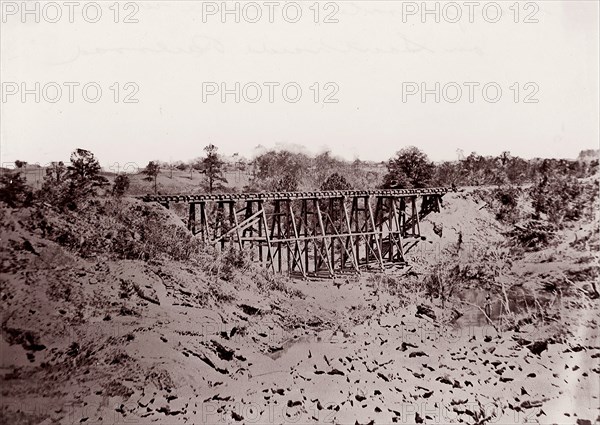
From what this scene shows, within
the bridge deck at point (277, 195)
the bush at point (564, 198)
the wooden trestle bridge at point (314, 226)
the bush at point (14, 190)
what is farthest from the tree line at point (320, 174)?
the wooden trestle bridge at point (314, 226)

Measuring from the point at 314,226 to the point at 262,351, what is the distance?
26.7 feet

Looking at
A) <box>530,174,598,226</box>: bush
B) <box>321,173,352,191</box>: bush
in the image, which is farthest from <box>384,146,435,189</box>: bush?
<box>530,174,598,226</box>: bush

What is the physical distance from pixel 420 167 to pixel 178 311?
576 inches

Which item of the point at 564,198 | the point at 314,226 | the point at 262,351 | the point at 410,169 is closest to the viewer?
the point at 262,351

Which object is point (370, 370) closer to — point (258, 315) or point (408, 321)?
point (408, 321)

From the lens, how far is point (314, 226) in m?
15.4

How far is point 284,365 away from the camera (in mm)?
7117

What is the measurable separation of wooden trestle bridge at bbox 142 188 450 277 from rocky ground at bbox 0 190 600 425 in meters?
4.03

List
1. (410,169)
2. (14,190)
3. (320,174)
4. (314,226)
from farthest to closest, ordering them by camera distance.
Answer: (320,174) → (410,169) → (314,226) → (14,190)

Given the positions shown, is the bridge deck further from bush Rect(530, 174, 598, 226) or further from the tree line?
bush Rect(530, 174, 598, 226)

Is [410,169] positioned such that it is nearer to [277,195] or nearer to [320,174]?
[277,195]

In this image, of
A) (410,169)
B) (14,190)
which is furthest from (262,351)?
(410,169)

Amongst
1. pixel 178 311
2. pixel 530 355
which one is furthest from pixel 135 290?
pixel 530 355

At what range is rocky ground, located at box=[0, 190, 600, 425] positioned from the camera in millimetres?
6312
